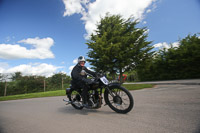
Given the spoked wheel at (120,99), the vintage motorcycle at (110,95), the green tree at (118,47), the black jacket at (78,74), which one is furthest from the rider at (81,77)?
the green tree at (118,47)

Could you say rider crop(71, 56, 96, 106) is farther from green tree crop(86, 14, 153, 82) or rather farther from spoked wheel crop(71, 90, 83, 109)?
green tree crop(86, 14, 153, 82)

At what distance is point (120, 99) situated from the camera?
9.14ft

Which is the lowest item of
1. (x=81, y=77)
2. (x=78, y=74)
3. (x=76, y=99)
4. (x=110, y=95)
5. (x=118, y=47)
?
(x=76, y=99)

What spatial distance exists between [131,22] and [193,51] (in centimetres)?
976

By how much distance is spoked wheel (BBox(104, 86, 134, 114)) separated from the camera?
8.63 ft

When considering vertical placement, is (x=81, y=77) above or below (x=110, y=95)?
above

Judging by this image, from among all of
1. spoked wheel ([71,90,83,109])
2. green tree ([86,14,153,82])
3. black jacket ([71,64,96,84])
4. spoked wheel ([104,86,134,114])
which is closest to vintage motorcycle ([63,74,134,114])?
spoked wheel ([104,86,134,114])

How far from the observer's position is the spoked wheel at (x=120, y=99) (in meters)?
2.63

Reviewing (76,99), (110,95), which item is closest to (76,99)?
(76,99)

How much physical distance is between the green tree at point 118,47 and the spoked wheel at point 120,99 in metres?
8.80

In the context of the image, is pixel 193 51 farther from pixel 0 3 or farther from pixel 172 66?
pixel 0 3

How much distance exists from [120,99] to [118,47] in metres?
9.51

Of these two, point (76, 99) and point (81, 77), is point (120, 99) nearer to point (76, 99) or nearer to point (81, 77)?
point (81, 77)

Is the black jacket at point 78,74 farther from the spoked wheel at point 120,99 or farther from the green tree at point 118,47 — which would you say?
the green tree at point 118,47
